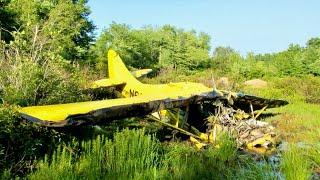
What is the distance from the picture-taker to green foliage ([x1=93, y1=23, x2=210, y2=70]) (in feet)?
171

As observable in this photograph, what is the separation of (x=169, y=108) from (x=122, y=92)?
7187 mm

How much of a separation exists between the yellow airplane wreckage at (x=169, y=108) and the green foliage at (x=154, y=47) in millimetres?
23460

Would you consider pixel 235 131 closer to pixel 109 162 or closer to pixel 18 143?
pixel 109 162

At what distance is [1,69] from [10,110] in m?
2.66

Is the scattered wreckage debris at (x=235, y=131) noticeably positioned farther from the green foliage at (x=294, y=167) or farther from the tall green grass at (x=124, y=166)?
the green foliage at (x=294, y=167)

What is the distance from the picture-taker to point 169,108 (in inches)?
387

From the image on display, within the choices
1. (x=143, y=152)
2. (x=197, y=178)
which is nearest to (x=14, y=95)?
(x=143, y=152)

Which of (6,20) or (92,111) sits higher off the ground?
(6,20)

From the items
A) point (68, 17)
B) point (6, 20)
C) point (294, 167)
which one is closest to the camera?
point (294, 167)

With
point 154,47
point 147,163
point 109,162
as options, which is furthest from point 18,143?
point 154,47

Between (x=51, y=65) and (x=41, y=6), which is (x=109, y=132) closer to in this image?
(x=51, y=65)

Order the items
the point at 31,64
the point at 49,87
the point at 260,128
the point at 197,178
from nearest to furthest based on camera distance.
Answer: the point at 197,178, the point at 31,64, the point at 49,87, the point at 260,128

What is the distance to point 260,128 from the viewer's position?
11086 millimetres

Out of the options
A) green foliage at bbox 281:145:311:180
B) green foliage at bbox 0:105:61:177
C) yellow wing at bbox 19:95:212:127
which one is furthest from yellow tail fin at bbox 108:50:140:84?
green foliage at bbox 281:145:311:180
